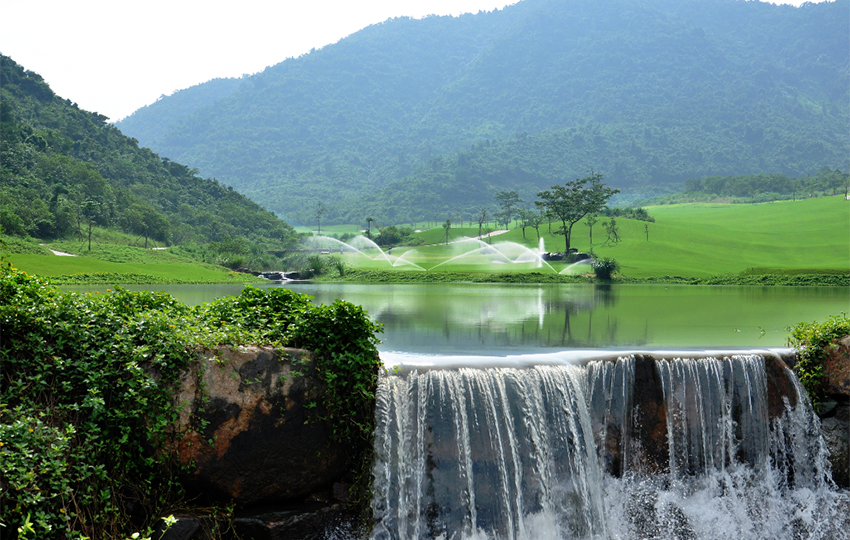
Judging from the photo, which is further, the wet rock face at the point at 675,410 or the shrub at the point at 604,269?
the shrub at the point at 604,269

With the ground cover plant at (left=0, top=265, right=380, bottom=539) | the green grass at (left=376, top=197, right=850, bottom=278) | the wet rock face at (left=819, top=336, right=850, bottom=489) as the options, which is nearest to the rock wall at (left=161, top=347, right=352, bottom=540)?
the ground cover plant at (left=0, top=265, right=380, bottom=539)

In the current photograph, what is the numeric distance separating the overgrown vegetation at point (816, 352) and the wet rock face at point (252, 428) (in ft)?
22.7

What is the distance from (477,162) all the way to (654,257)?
398ft

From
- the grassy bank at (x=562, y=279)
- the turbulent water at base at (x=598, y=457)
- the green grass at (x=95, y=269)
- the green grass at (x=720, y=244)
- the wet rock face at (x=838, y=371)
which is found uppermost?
the green grass at (x=720, y=244)

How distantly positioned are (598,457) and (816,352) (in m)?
3.74

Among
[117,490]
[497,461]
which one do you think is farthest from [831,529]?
[117,490]

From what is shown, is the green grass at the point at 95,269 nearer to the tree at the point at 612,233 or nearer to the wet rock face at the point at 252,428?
the wet rock face at the point at 252,428

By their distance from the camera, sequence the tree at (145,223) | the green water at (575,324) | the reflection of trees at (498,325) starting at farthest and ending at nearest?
the tree at (145,223) → the reflection of trees at (498,325) → the green water at (575,324)

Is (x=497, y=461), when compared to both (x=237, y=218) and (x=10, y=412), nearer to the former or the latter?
(x=10, y=412)

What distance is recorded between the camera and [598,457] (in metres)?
8.02

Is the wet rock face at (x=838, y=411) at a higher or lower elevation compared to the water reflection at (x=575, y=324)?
lower

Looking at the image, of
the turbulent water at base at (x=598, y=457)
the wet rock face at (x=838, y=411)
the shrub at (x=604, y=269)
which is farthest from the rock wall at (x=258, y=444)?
the shrub at (x=604, y=269)

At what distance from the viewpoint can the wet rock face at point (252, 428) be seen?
625 cm

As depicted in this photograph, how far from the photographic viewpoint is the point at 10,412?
17.6ft
